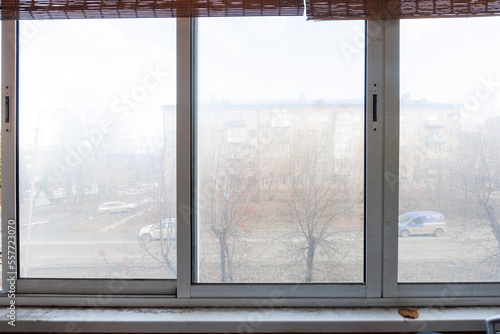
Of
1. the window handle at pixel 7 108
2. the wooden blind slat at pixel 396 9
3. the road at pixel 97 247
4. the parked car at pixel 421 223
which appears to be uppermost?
the wooden blind slat at pixel 396 9

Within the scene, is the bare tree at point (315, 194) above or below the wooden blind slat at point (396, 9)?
below

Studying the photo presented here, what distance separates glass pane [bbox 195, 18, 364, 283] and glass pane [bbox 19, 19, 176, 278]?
0.72 ft

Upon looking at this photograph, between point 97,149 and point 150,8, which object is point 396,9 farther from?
point 97,149

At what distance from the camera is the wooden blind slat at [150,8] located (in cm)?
125

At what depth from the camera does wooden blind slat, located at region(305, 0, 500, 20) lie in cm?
124

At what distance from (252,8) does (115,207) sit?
1216 millimetres

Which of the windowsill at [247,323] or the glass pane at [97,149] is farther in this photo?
the glass pane at [97,149]

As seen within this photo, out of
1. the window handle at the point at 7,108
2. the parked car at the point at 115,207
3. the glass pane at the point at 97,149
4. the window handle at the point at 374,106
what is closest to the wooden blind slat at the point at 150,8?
the glass pane at the point at 97,149

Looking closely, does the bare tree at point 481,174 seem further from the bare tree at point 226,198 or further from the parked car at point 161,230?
the parked car at point 161,230

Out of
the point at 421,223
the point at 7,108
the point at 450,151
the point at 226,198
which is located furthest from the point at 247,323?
the point at 7,108

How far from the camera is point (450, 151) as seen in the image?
1339 mm

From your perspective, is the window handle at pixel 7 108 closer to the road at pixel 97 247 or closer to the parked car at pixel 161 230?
the road at pixel 97 247

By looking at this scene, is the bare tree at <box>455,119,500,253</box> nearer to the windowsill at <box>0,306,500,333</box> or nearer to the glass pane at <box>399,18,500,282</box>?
the glass pane at <box>399,18,500,282</box>

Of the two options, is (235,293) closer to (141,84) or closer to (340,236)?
(340,236)
